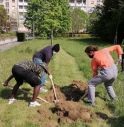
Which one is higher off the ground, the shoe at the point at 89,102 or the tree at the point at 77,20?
the shoe at the point at 89,102

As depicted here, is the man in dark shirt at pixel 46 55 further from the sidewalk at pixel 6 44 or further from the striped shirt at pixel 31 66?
the sidewalk at pixel 6 44

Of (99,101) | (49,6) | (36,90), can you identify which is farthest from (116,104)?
(49,6)

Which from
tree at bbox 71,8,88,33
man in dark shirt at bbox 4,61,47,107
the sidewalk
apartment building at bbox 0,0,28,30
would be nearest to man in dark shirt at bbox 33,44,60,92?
man in dark shirt at bbox 4,61,47,107

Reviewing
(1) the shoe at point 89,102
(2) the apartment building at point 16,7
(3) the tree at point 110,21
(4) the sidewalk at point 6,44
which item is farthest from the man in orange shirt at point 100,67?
(2) the apartment building at point 16,7

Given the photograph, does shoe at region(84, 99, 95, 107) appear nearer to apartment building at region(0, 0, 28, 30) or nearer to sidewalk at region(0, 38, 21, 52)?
sidewalk at region(0, 38, 21, 52)

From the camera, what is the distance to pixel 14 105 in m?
10.9

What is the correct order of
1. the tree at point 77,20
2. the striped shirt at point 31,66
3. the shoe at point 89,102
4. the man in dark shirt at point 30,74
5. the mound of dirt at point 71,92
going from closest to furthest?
the man in dark shirt at point 30,74 < the striped shirt at point 31,66 < the shoe at point 89,102 < the mound of dirt at point 71,92 < the tree at point 77,20

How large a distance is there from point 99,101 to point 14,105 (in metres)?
2.29

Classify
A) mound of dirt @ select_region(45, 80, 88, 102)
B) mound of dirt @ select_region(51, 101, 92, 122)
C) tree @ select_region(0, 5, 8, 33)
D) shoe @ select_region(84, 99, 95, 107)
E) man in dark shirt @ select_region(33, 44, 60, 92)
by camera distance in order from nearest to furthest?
mound of dirt @ select_region(51, 101, 92, 122) < shoe @ select_region(84, 99, 95, 107) < man in dark shirt @ select_region(33, 44, 60, 92) < mound of dirt @ select_region(45, 80, 88, 102) < tree @ select_region(0, 5, 8, 33)

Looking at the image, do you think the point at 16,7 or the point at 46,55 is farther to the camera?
the point at 16,7

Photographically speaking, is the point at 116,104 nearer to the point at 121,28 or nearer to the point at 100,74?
the point at 100,74

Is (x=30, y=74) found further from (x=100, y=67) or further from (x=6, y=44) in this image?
(x=6, y=44)

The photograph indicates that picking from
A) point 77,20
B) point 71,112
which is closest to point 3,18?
point 77,20

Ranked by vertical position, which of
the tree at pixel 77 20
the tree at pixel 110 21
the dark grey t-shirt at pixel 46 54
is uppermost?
the dark grey t-shirt at pixel 46 54
